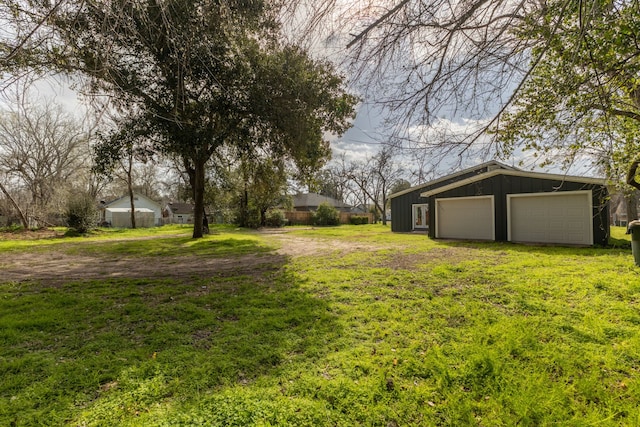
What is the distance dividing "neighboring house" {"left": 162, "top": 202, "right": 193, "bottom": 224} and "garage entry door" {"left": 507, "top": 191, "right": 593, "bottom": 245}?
130 feet

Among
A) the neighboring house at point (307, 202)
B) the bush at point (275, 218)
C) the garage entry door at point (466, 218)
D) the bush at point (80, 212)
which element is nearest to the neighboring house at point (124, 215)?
the bush at point (80, 212)

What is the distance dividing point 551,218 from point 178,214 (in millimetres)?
43656

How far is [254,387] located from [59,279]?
6.04 metres

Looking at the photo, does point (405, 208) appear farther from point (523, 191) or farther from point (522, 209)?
point (523, 191)

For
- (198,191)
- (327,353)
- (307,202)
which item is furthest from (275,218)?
(327,353)

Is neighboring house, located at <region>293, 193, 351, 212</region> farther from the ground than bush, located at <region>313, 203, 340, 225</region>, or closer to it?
farther from the ground

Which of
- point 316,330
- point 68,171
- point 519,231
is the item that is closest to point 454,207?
point 519,231

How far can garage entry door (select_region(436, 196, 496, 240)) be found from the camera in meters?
11.8

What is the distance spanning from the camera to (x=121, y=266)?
7.27 m

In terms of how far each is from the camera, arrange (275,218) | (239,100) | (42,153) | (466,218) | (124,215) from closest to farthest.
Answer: (239,100) < (466,218) < (42,153) < (275,218) < (124,215)

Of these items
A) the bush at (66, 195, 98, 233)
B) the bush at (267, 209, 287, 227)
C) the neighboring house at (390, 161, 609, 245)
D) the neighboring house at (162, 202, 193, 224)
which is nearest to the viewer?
the neighboring house at (390, 161, 609, 245)

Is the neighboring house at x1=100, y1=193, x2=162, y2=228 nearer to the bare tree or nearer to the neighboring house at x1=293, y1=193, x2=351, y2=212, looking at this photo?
the bare tree

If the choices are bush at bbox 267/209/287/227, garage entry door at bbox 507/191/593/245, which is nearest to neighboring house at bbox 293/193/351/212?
bush at bbox 267/209/287/227

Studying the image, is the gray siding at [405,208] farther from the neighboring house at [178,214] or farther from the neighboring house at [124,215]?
the neighboring house at [178,214]
